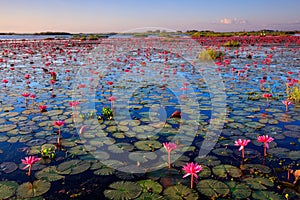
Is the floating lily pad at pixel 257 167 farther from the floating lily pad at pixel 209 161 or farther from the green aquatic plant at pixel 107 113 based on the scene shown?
the green aquatic plant at pixel 107 113

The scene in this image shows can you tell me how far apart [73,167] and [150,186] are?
3.81 feet

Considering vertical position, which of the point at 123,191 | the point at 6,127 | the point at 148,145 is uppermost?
the point at 6,127

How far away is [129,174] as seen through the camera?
3.39 meters

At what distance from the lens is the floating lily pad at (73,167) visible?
3449 millimetres

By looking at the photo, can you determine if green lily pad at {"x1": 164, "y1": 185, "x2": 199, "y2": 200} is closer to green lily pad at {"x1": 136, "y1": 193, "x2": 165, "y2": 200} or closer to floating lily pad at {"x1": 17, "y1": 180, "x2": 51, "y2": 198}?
green lily pad at {"x1": 136, "y1": 193, "x2": 165, "y2": 200}

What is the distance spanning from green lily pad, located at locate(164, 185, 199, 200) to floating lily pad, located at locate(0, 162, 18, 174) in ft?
6.89

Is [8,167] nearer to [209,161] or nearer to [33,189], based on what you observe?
[33,189]

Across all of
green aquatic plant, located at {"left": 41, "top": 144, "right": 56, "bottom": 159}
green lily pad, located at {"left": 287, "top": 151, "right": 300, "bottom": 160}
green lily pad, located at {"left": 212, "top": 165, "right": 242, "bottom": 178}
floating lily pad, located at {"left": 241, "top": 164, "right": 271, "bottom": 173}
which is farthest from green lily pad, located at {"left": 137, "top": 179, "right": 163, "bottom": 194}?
green lily pad, located at {"left": 287, "top": 151, "right": 300, "bottom": 160}

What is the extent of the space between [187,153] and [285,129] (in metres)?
2.14

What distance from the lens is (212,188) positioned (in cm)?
305

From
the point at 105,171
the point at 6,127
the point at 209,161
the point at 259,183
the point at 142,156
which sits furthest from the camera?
the point at 6,127

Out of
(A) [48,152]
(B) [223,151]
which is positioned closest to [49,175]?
(A) [48,152]

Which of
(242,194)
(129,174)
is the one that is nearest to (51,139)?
(129,174)

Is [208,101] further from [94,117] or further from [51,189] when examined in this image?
[51,189]
